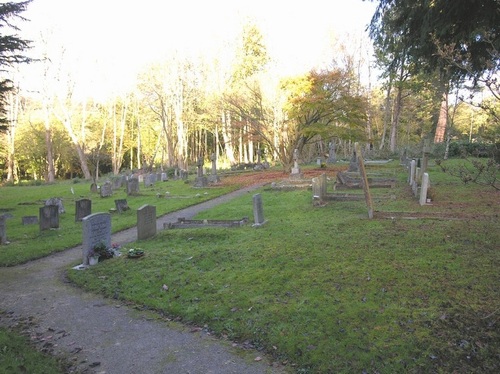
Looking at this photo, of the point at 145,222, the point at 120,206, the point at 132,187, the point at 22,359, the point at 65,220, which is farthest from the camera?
the point at 132,187

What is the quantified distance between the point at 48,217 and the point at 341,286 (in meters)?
11.0

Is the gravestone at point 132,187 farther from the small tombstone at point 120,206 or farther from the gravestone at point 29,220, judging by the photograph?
the gravestone at point 29,220

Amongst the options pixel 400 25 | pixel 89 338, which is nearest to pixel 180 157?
pixel 400 25

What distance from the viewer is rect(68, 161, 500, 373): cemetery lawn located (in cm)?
463

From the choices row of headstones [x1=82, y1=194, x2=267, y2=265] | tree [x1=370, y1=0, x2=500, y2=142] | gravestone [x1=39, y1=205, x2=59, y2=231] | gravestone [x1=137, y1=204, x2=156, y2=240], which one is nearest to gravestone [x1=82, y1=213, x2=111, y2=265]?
row of headstones [x1=82, y1=194, x2=267, y2=265]

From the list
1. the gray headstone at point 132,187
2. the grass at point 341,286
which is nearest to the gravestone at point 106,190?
the gray headstone at point 132,187

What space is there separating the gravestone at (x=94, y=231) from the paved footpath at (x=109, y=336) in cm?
108

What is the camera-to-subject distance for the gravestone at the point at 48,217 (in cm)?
1300

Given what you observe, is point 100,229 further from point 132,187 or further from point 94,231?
point 132,187

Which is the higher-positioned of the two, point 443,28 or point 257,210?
point 443,28

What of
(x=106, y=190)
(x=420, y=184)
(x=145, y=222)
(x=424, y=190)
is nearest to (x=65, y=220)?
(x=145, y=222)

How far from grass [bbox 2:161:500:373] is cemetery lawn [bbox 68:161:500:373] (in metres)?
0.02

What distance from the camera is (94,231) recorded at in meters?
8.97

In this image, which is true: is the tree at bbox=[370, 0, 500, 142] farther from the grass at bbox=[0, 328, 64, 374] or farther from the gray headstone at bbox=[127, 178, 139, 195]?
the gray headstone at bbox=[127, 178, 139, 195]
